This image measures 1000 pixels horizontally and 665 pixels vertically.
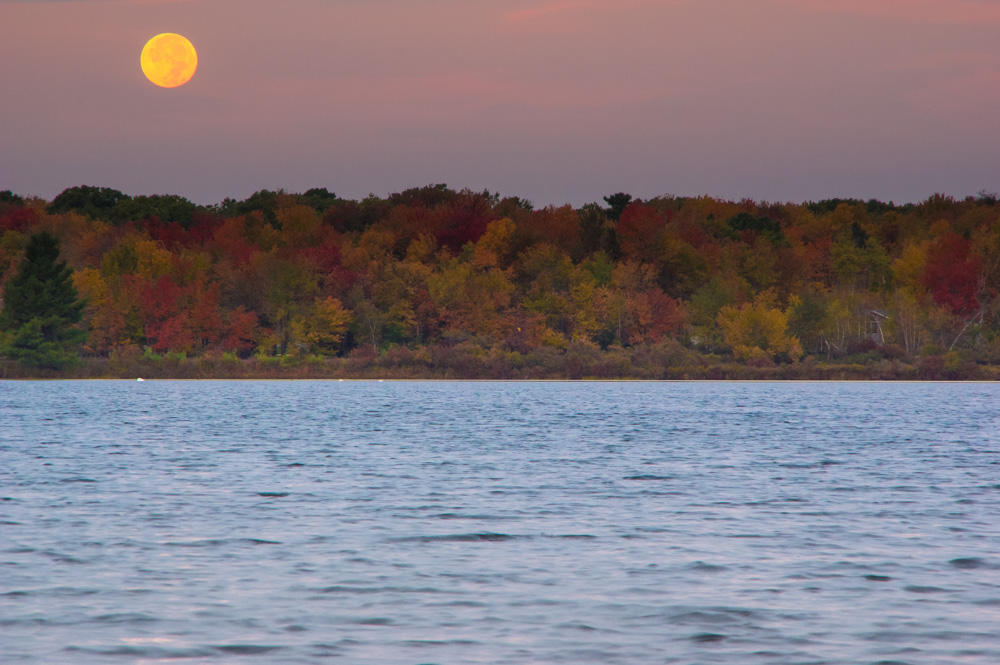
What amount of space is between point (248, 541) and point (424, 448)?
78.6 feet

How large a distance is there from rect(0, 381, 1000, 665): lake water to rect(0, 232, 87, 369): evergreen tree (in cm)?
9649

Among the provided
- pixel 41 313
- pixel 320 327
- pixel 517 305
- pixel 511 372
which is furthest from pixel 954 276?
pixel 41 313

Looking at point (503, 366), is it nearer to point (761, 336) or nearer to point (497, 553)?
point (761, 336)

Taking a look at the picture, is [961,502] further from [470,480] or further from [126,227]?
[126,227]

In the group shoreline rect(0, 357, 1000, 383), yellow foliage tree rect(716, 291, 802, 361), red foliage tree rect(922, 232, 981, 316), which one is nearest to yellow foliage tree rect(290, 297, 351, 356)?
shoreline rect(0, 357, 1000, 383)

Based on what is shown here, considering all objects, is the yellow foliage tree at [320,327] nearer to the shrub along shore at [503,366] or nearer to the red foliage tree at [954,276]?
the shrub along shore at [503,366]

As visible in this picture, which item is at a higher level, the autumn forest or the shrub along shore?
the autumn forest

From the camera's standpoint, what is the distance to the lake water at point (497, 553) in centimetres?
1373

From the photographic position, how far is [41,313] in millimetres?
138250

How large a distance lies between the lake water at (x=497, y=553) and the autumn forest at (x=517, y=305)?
4068 inches

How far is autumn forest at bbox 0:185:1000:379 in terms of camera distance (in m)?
148

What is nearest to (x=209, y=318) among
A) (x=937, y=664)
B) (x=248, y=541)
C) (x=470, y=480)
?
(x=470, y=480)

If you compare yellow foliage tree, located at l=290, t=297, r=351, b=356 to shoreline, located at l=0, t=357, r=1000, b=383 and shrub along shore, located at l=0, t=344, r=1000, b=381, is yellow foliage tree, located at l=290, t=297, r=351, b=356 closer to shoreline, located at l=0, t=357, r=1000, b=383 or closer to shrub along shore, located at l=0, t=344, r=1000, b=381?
shrub along shore, located at l=0, t=344, r=1000, b=381

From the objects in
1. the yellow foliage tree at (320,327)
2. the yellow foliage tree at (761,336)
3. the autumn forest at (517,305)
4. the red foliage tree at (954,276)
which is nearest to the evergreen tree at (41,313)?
the autumn forest at (517,305)
